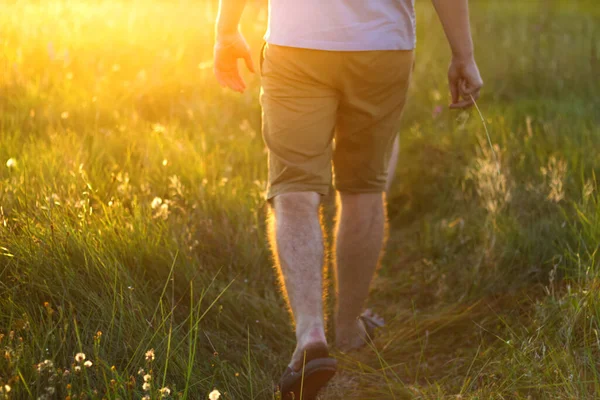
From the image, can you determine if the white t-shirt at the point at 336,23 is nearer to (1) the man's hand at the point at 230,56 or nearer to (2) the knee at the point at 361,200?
(1) the man's hand at the point at 230,56

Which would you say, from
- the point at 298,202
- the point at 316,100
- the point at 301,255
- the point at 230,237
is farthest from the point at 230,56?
the point at 230,237

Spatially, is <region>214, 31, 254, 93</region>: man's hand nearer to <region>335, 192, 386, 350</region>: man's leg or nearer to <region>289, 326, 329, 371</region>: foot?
<region>335, 192, 386, 350</region>: man's leg

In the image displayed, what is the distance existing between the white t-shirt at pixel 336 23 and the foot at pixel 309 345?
37.7 inches

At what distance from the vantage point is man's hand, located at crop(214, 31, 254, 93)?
2.79m

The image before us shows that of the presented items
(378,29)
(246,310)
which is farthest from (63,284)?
(378,29)

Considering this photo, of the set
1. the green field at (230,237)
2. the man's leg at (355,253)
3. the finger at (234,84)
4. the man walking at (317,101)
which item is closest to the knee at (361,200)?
the man's leg at (355,253)

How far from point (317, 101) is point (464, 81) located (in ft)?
1.95

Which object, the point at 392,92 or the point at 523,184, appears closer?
the point at 392,92

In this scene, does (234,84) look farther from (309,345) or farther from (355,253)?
(309,345)

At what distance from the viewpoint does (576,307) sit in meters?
2.60

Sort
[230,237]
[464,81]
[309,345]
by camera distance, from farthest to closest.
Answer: [230,237], [464,81], [309,345]

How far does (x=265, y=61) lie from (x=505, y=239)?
163 centimetres

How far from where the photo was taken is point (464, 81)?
2.73 meters

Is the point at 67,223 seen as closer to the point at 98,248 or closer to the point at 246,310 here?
the point at 98,248
